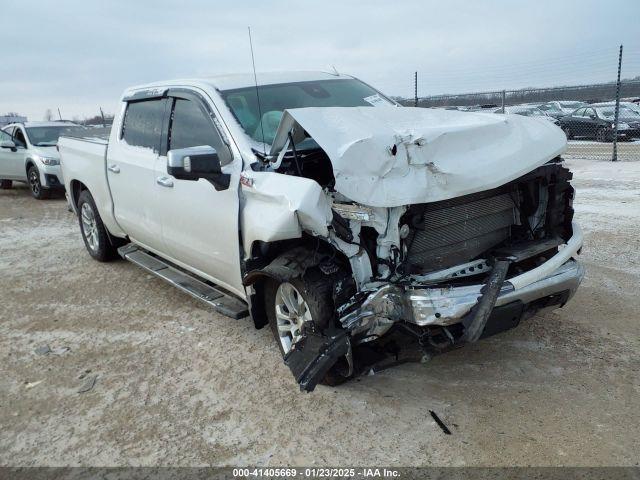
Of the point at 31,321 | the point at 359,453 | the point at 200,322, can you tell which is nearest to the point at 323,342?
the point at 359,453

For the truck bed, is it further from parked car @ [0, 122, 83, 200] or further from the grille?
parked car @ [0, 122, 83, 200]

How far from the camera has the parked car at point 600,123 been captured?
16.6 meters

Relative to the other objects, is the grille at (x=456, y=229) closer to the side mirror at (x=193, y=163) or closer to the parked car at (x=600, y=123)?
the side mirror at (x=193, y=163)

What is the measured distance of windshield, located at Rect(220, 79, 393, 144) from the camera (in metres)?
3.82

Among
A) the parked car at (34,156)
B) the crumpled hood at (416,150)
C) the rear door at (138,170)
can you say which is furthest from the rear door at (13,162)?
→ the crumpled hood at (416,150)

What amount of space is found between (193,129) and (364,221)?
1.87 metres

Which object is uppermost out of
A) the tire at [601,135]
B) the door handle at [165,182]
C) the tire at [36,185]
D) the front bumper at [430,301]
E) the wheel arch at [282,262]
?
the door handle at [165,182]

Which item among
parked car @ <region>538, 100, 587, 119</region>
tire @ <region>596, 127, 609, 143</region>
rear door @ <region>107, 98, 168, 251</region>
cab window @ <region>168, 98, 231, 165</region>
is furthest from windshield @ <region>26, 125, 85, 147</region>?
parked car @ <region>538, 100, 587, 119</region>

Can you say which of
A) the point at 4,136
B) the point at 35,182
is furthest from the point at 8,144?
the point at 4,136

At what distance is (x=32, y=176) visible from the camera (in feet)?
38.3

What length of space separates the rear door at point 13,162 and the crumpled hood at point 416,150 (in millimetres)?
10737

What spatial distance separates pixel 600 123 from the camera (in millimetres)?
16703

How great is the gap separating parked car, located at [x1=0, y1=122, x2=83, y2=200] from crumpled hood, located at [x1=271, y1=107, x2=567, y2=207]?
930 cm

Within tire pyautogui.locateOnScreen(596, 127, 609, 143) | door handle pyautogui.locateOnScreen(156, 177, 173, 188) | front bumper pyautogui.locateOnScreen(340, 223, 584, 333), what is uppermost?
door handle pyautogui.locateOnScreen(156, 177, 173, 188)
